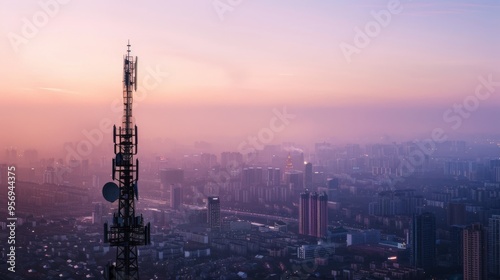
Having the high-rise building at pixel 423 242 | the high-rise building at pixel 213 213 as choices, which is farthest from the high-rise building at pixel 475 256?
the high-rise building at pixel 213 213

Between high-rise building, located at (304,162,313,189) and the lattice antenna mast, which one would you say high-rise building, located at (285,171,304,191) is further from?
the lattice antenna mast

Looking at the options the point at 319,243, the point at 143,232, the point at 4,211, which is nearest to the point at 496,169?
the point at 319,243

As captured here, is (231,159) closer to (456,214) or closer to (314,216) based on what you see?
(314,216)

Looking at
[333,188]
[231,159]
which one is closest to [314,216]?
[333,188]

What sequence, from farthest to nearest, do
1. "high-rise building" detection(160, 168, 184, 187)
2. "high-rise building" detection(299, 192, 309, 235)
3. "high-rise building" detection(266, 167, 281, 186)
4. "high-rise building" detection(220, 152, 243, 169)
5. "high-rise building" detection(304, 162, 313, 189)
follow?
"high-rise building" detection(220, 152, 243, 169) < "high-rise building" detection(304, 162, 313, 189) < "high-rise building" detection(266, 167, 281, 186) < "high-rise building" detection(160, 168, 184, 187) < "high-rise building" detection(299, 192, 309, 235)

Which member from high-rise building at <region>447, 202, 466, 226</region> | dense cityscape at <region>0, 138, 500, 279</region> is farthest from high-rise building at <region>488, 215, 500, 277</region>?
high-rise building at <region>447, 202, 466, 226</region>

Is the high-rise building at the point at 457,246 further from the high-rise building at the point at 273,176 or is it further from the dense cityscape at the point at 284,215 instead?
the high-rise building at the point at 273,176
